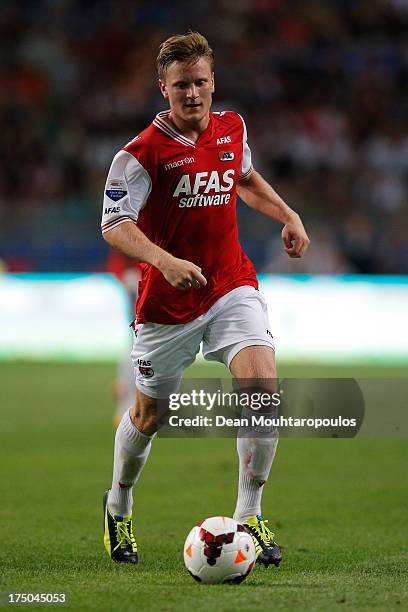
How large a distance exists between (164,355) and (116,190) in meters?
0.84

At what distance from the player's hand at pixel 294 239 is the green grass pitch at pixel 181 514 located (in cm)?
151

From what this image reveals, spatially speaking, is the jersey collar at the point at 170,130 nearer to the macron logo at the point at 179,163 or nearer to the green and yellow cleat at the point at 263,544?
the macron logo at the point at 179,163

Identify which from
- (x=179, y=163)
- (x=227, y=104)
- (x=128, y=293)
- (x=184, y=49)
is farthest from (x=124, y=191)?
(x=227, y=104)

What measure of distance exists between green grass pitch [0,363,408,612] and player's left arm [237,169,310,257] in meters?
1.55

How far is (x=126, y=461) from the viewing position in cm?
579

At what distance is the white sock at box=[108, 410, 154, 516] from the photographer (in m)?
5.73

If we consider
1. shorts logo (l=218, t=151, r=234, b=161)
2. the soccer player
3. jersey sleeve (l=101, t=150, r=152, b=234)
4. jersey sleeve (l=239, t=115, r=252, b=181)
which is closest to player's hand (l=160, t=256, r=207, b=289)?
the soccer player

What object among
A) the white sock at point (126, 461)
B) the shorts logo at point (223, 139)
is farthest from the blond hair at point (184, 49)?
the white sock at point (126, 461)

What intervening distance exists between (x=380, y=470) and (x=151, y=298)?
3.84 metres

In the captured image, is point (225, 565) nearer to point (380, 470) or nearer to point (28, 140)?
point (380, 470)

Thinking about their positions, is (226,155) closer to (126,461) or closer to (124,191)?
(124,191)

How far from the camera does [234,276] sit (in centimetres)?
571

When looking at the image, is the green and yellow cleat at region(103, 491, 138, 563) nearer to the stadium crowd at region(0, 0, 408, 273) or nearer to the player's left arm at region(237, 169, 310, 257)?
the player's left arm at region(237, 169, 310, 257)

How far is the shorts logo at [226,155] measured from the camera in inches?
223
